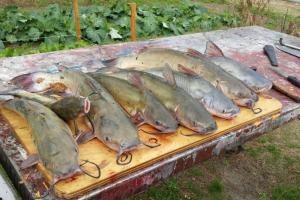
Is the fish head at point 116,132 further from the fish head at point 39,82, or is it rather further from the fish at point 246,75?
the fish at point 246,75

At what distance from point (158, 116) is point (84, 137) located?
0.40 metres

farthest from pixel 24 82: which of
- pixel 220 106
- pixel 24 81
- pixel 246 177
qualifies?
pixel 246 177

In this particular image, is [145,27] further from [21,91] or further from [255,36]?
[21,91]

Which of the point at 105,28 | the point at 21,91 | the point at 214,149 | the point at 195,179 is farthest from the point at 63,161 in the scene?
the point at 105,28

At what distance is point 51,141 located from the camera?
64.1 inches

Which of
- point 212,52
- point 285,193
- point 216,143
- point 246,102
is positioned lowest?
point 285,193

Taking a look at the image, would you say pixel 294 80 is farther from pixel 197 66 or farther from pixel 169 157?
pixel 169 157

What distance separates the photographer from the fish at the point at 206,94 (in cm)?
218

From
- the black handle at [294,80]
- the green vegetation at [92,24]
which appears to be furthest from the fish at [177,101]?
the green vegetation at [92,24]

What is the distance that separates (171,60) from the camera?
8.50 ft

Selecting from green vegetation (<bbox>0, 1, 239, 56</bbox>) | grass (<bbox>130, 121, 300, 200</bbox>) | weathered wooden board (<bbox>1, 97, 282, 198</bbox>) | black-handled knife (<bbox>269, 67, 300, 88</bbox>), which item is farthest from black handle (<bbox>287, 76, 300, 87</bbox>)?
green vegetation (<bbox>0, 1, 239, 56</bbox>)

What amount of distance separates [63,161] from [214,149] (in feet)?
2.89

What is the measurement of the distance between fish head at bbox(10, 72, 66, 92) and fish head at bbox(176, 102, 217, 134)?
737mm

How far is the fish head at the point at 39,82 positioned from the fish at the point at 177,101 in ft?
1.07
